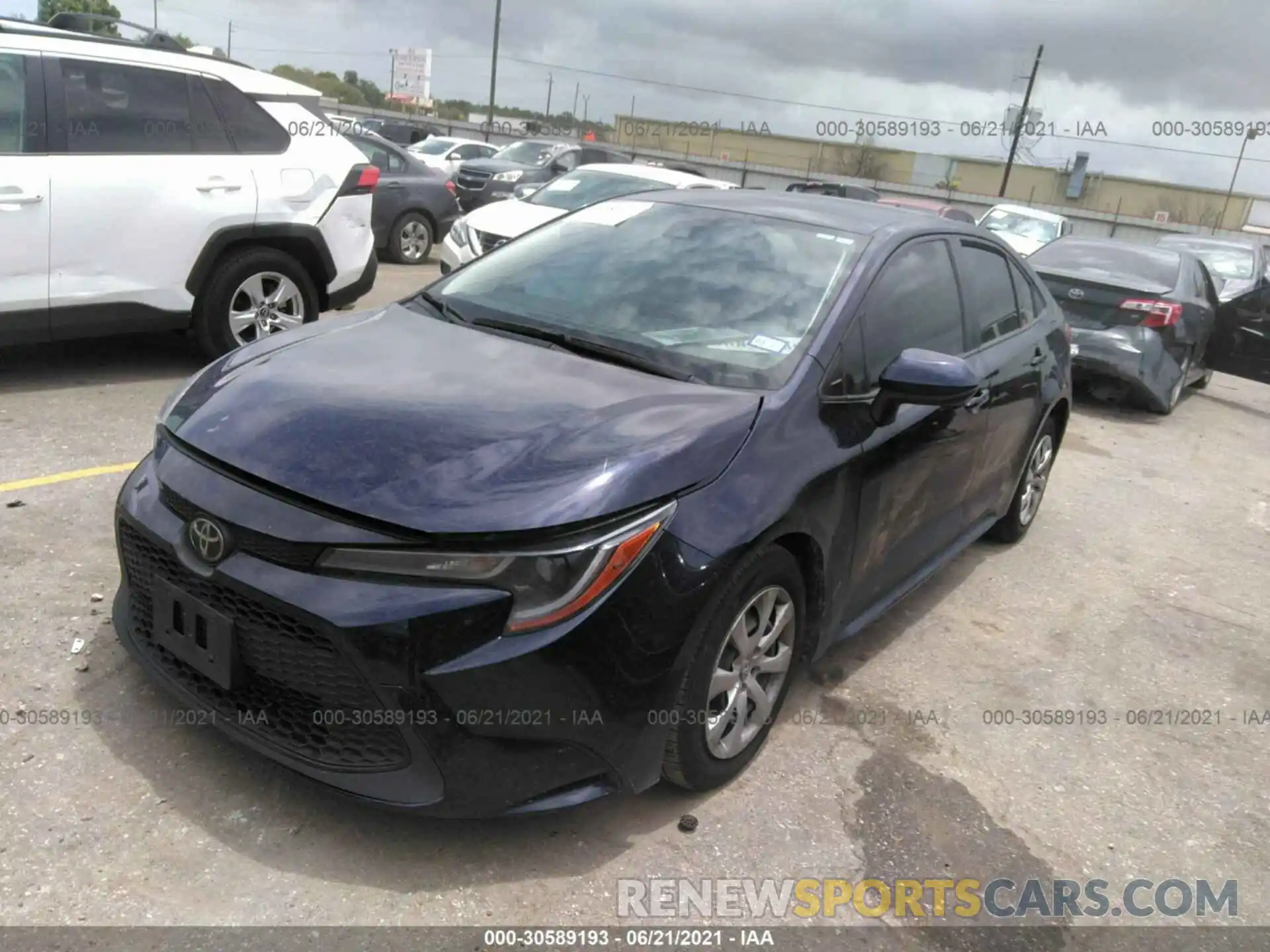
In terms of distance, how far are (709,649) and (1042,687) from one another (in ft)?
6.31

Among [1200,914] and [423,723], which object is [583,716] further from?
[1200,914]

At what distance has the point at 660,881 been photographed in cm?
254

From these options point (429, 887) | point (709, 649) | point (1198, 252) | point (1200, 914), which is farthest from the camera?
point (1198, 252)

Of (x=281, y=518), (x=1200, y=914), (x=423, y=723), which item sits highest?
(x=281, y=518)

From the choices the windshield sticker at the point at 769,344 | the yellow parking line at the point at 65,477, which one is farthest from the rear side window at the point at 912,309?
the yellow parking line at the point at 65,477

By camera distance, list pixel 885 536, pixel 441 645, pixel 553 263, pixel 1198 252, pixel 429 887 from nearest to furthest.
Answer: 1. pixel 441 645
2. pixel 429 887
3. pixel 885 536
4. pixel 553 263
5. pixel 1198 252

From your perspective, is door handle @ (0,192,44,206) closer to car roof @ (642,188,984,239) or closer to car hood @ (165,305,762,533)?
car hood @ (165,305,762,533)

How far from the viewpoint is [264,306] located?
6172 mm

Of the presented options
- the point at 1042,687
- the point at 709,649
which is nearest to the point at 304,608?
the point at 709,649

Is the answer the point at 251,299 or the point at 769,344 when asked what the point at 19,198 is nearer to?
the point at 251,299

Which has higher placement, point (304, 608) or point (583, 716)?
point (304, 608)

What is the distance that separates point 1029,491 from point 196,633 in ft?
13.8

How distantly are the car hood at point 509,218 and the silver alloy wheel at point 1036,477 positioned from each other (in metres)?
5.09

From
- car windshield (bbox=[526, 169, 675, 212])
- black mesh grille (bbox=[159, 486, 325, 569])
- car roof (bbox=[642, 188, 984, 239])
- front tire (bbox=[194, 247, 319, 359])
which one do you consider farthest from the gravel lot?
car windshield (bbox=[526, 169, 675, 212])
